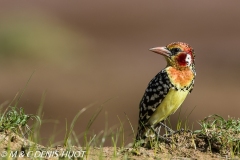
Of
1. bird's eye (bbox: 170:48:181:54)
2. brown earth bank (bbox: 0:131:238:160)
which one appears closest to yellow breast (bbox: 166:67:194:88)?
bird's eye (bbox: 170:48:181:54)

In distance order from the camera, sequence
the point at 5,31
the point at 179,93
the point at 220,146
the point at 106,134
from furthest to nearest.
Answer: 1. the point at 5,31
2. the point at 179,93
3. the point at 220,146
4. the point at 106,134

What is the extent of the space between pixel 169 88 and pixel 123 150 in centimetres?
107

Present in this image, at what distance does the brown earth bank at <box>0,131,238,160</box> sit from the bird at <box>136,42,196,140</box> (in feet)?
1.98

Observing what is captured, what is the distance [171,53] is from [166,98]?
43 cm

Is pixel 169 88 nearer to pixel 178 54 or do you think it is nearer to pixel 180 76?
pixel 180 76

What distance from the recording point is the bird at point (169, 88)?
21.1 feet

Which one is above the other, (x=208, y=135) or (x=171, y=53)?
(x=171, y=53)

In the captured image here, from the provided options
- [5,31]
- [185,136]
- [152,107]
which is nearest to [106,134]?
[185,136]

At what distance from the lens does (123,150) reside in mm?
5582

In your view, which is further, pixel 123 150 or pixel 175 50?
pixel 175 50

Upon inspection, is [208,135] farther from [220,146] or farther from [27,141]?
[27,141]

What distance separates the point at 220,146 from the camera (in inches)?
224

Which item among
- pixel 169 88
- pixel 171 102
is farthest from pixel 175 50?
pixel 171 102

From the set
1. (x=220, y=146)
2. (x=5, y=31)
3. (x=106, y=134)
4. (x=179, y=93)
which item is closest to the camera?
(x=106, y=134)
